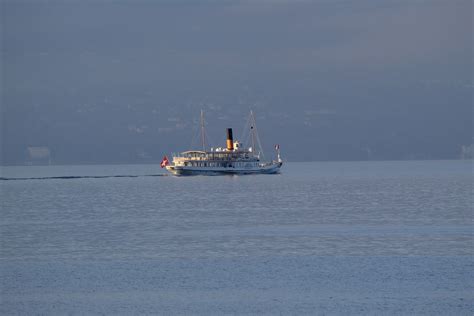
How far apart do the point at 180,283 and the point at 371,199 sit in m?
77.9

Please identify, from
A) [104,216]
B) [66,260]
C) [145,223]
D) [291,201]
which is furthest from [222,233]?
[291,201]

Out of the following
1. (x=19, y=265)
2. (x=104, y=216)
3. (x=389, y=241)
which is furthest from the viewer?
(x=104, y=216)

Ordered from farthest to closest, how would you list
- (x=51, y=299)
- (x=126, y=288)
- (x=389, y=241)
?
(x=389, y=241) < (x=126, y=288) < (x=51, y=299)

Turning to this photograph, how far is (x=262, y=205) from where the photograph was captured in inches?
4247

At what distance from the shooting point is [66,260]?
51688mm

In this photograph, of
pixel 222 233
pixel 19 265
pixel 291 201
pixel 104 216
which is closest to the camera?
pixel 19 265

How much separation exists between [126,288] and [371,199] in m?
79.8

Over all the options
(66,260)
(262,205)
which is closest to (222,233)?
(66,260)

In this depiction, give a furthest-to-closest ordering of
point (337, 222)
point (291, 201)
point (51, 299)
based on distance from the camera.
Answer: point (291, 201), point (337, 222), point (51, 299)

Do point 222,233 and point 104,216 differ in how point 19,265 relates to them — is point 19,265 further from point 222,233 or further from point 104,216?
point 104,216

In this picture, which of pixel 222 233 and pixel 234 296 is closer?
pixel 234 296

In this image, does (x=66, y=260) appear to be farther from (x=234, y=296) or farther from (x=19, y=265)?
(x=234, y=296)

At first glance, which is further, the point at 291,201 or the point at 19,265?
the point at 291,201

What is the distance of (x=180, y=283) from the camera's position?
43.3 metres
